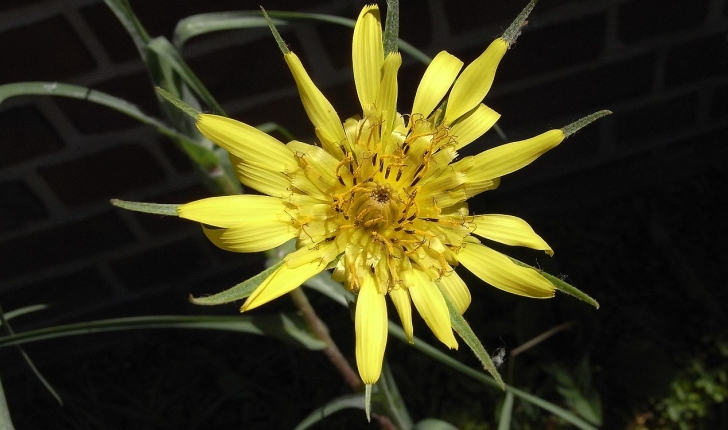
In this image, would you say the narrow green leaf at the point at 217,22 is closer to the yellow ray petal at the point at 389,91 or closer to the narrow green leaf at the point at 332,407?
the yellow ray petal at the point at 389,91

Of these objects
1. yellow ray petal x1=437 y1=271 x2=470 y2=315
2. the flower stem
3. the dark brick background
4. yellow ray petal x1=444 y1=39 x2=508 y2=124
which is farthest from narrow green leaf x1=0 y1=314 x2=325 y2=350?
the dark brick background

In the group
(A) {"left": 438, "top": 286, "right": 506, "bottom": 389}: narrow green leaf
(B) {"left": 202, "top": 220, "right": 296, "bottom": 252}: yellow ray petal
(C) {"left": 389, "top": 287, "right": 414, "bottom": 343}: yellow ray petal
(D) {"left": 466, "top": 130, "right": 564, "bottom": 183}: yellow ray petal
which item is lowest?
(A) {"left": 438, "top": 286, "right": 506, "bottom": 389}: narrow green leaf

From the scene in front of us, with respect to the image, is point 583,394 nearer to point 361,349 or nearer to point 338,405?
point 338,405

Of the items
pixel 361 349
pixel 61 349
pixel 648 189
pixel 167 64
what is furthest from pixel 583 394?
pixel 61 349

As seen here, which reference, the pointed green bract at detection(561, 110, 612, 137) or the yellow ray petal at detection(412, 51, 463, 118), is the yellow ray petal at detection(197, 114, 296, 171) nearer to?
the yellow ray petal at detection(412, 51, 463, 118)

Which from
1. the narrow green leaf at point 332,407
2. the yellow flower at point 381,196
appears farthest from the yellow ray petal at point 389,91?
the narrow green leaf at point 332,407

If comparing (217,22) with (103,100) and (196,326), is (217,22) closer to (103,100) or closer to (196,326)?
(103,100)

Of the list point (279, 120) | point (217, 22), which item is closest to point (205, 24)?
point (217, 22)
